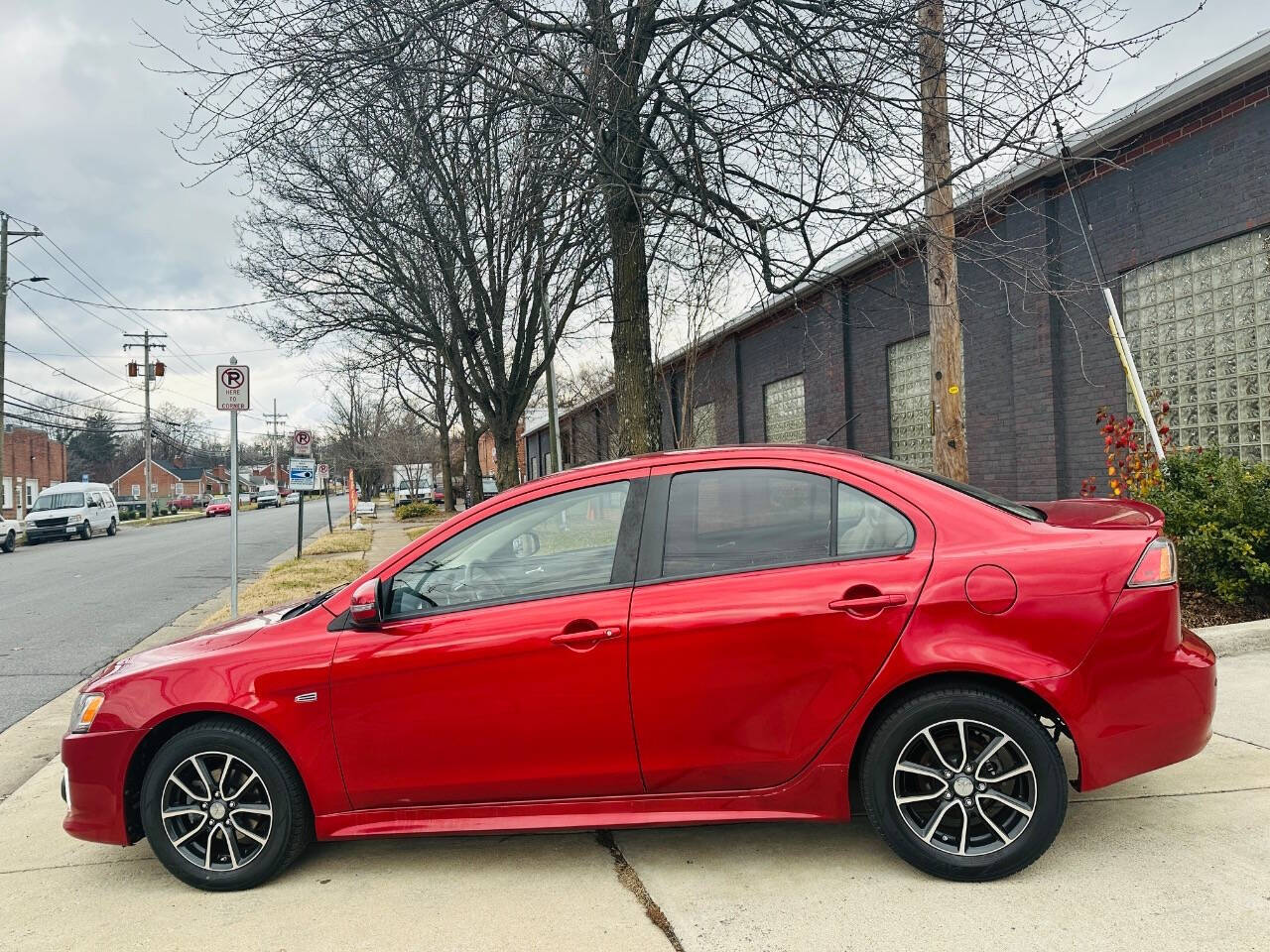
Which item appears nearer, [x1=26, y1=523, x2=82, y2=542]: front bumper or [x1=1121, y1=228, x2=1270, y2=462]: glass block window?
[x1=1121, y1=228, x2=1270, y2=462]: glass block window

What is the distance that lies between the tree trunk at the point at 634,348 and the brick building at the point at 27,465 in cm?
5519

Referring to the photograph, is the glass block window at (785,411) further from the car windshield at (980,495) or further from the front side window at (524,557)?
the front side window at (524,557)

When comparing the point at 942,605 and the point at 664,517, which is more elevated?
the point at 664,517

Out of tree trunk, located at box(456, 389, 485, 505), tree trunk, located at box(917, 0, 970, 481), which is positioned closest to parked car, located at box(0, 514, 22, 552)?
tree trunk, located at box(456, 389, 485, 505)

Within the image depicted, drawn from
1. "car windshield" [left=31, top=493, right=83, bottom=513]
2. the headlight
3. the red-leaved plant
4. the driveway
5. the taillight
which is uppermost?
"car windshield" [left=31, top=493, right=83, bottom=513]

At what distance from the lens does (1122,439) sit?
8211 mm

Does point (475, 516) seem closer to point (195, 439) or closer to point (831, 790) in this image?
point (831, 790)

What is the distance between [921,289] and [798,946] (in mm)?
12011

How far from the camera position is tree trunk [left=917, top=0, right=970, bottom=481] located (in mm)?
6757

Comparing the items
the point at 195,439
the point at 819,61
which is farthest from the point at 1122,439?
the point at 195,439

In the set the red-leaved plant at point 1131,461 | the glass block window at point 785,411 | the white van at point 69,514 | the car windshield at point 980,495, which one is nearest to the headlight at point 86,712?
the car windshield at point 980,495

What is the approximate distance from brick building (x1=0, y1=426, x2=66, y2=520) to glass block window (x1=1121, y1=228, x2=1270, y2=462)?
5841cm

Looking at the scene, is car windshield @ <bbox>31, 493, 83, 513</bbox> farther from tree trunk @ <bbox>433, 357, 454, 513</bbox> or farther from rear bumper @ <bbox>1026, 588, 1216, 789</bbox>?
rear bumper @ <bbox>1026, 588, 1216, 789</bbox>

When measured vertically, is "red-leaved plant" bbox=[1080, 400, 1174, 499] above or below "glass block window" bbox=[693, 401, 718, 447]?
below
